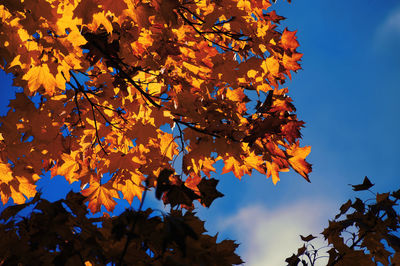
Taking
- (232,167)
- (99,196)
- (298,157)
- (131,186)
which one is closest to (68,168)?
(99,196)

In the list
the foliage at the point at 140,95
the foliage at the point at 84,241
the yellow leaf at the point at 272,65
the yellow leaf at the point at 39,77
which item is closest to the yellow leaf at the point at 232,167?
the foliage at the point at 140,95

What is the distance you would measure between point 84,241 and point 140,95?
8.12 ft

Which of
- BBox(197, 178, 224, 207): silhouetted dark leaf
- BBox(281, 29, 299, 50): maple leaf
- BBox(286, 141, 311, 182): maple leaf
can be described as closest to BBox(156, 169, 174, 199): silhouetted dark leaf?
BBox(197, 178, 224, 207): silhouetted dark leaf

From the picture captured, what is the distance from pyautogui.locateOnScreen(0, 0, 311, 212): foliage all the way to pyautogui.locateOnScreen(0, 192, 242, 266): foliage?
93 centimetres

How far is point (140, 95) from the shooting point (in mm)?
4016

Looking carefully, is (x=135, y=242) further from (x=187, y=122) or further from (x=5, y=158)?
(x=5, y=158)

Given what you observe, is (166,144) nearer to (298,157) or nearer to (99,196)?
(99,196)

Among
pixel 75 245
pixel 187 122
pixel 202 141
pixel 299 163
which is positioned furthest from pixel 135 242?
pixel 299 163

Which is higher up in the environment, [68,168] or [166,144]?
[68,168]

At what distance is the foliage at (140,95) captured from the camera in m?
2.87

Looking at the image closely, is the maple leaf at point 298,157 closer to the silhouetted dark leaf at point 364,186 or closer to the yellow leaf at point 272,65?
the silhouetted dark leaf at point 364,186

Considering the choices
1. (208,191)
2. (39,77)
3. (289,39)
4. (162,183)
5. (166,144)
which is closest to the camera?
(162,183)

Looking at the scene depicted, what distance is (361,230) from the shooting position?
9.59 feet

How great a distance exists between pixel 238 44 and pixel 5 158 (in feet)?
9.85
